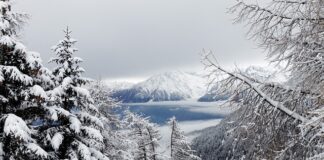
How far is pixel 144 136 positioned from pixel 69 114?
59.8ft

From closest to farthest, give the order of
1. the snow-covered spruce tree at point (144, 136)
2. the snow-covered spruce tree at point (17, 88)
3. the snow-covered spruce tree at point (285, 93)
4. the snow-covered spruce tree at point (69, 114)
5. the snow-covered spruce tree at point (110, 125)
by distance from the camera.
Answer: the snow-covered spruce tree at point (285, 93)
the snow-covered spruce tree at point (17, 88)
the snow-covered spruce tree at point (69, 114)
the snow-covered spruce tree at point (110, 125)
the snow-covered spruce tree at point (144, 136)

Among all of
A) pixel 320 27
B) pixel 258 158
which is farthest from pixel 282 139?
pixel 320 27

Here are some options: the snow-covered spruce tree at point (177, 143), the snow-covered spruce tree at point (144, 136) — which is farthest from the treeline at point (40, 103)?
the snow-covered spruce tree at point (177, 143)

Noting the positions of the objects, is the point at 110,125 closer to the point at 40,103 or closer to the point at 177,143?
the point at 177,143

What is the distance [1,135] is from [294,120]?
870cm

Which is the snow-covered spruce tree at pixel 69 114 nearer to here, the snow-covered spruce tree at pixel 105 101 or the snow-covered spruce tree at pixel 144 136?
the snow-covered spruce tree at pixel 105 101

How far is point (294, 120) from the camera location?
5129mm

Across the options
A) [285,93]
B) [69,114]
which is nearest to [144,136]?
[69,114]

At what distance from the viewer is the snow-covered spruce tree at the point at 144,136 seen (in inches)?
1238

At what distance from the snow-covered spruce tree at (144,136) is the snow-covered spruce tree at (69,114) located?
1527 cm

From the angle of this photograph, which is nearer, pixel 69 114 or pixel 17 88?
pixel 17 88

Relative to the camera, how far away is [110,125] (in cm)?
2633

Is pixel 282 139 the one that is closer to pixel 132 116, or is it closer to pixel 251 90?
pixel 251 90

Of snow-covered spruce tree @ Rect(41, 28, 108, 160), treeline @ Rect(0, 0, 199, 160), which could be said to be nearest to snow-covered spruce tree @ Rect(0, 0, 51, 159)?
treeline @ Rect(0, 0, 199, 160)
